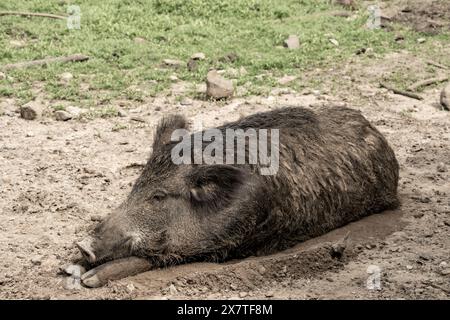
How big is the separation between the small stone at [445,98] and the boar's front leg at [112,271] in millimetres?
4537

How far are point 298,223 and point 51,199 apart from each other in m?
2.09

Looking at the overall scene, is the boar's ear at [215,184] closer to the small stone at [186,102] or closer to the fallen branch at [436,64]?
the small stone at [186,102]

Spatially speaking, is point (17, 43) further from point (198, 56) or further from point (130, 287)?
point (130, 287)

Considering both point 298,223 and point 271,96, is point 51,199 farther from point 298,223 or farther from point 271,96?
point 271,96

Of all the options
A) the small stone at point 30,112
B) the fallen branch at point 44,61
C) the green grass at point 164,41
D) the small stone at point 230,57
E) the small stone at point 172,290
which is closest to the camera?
the small stone at point 172,290

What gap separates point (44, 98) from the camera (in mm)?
8664

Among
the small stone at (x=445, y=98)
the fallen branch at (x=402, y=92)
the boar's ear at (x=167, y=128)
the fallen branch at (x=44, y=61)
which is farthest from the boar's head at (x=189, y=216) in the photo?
the fallen branch at (x=44, y=61)

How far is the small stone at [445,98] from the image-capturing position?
8.40 metres

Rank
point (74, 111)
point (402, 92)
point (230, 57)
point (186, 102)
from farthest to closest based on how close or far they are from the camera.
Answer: point (230, 57) < point (402, 92) < point (186, 102) < point (74, 111)

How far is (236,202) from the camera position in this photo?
205 inches

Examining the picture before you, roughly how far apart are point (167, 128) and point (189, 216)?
0.82 m

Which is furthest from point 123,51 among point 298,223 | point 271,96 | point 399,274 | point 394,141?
point 399,274

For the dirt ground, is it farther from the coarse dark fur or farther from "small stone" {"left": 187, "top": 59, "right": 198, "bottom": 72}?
"small stone" {"left": 187, "top": 59, "right": 198, "bottom": 72}

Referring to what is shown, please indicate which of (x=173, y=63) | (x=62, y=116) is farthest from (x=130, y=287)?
(x=173, y=63)
